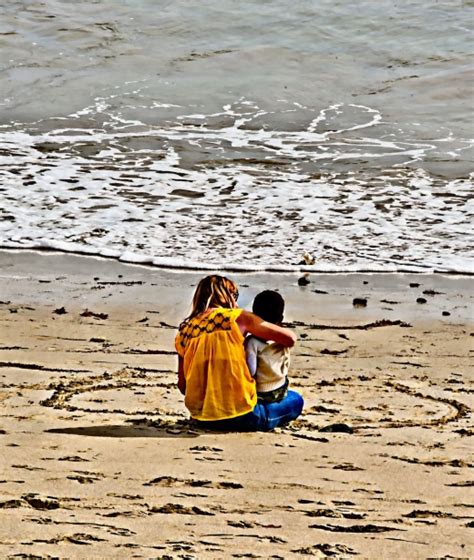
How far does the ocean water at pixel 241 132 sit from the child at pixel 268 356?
315 cm

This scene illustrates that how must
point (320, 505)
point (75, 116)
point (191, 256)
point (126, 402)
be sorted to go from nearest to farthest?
point (320, 505)
point (126, 402)
point (191, 256)
point (75, 116)

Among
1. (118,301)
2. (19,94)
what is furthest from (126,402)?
(19,94)

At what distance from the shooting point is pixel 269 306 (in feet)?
15.4

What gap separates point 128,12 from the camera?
2103cm

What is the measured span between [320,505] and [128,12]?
62.2ft

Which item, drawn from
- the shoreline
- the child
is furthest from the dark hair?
the shoreline

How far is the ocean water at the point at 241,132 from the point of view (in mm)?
8773

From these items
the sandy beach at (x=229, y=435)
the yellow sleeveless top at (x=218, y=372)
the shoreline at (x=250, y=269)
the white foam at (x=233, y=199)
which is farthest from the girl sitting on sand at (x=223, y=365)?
the white foam at (x=233, y=199)

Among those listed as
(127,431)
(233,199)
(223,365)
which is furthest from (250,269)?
(127,431)

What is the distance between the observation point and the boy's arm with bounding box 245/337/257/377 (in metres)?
4.71

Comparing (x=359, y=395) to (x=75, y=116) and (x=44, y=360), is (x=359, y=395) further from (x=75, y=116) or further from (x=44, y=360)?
(x=75, y=116)

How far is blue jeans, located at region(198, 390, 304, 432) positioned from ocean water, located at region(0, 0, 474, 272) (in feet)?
10.6

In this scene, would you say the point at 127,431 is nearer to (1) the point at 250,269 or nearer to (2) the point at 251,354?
(2) the point at 251,354

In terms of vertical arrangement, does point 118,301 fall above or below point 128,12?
below
